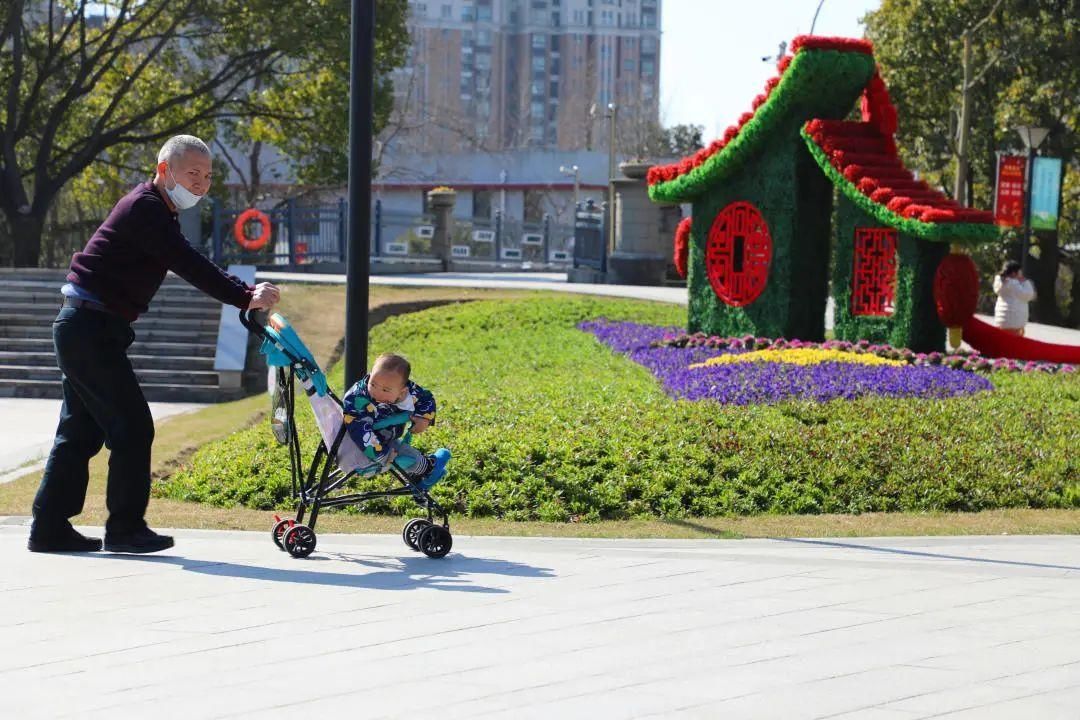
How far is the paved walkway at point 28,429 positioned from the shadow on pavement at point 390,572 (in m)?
4.45

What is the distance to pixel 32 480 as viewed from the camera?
10445 mm

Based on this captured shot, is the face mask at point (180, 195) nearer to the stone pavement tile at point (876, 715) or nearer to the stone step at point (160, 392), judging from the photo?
the stone pavement tile at point (876, 715)

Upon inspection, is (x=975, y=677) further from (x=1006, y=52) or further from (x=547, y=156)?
(x=547, y=156)

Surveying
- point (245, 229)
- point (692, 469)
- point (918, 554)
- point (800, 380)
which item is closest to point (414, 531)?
point (918, 554)

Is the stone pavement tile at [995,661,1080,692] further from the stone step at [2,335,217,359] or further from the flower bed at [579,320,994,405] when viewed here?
the stone step at [2,335,217,359]

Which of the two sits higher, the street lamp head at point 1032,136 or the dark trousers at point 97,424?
the street lamp head at point 1032,136

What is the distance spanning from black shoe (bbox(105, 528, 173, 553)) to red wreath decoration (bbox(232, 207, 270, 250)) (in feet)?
80.0

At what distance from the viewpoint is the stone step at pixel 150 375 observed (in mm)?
18484

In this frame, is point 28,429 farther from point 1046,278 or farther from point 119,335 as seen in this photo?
point 1046,278

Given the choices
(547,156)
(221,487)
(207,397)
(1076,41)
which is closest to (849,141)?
(207,397)

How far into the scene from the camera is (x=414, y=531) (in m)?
7.13

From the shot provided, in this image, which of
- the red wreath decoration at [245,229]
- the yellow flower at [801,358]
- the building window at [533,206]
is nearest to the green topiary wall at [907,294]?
the yellow flower at [801,358]

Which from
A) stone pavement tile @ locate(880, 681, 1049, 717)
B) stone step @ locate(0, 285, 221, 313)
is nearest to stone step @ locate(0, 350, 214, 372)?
stone step @ locate(0, 285, 221, 313)

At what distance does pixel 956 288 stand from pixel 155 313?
11.0 m
